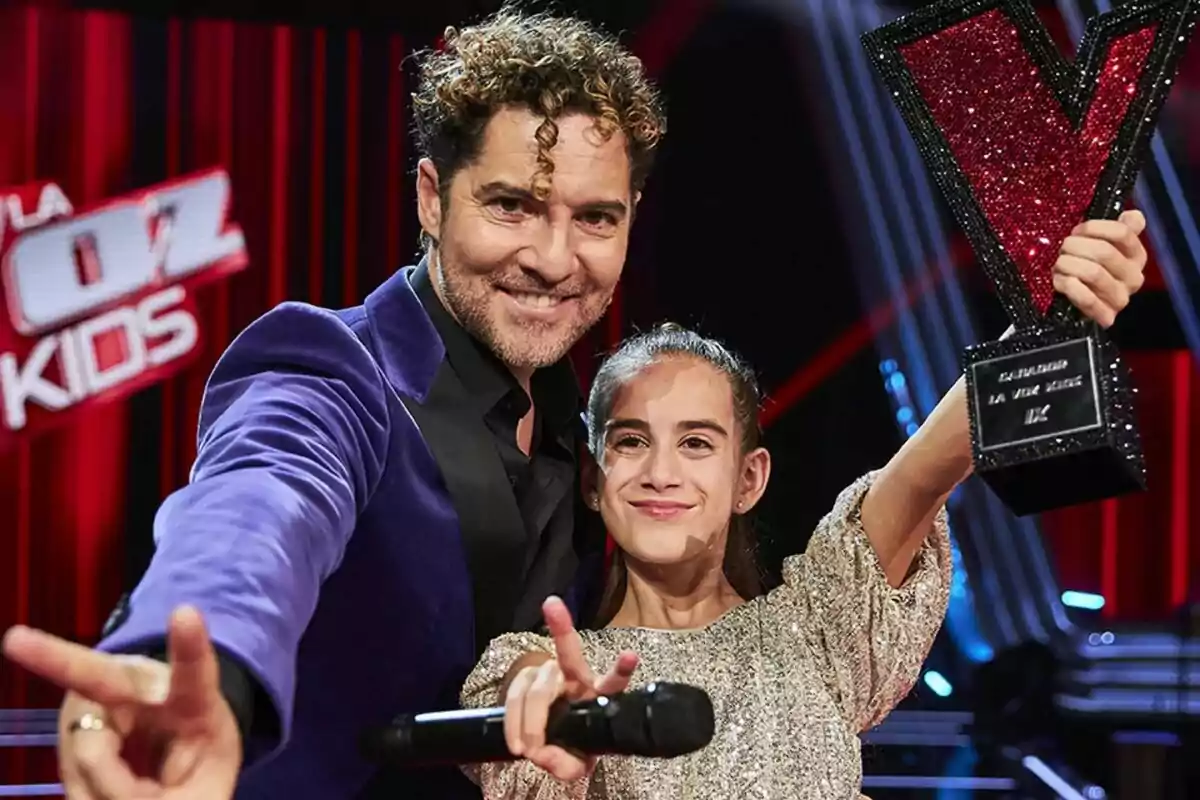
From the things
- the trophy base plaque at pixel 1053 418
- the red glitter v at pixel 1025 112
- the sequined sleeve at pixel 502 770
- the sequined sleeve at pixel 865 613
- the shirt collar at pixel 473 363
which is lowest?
the sequined sleeve at pixel 502 770

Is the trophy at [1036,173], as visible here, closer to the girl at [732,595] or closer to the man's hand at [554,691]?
the girl at [732,595]

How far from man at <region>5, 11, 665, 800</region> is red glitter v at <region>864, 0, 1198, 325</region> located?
292mm

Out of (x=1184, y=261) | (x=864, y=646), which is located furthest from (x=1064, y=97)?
(x=1184, y=261)

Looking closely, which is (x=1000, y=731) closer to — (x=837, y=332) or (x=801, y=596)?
(x=837, y=332)

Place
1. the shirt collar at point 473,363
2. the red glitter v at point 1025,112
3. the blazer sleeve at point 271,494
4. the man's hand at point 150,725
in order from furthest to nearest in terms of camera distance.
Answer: the shirt collar at point 473,363, the red glitter v at point 1025,112, the blazer sleeve at point 271,494, the man's hand at point 150,725

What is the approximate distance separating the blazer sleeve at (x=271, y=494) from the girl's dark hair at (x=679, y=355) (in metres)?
0.36

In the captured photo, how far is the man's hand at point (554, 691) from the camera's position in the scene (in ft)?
2.93

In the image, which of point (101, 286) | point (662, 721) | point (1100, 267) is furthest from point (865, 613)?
point (101, 286)

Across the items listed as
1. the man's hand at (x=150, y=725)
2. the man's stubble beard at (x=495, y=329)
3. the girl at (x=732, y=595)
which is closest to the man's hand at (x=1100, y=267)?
the girl at (x=732, y=595)

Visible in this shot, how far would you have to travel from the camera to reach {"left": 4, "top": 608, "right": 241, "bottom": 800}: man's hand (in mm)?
711

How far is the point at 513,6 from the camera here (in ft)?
5.84

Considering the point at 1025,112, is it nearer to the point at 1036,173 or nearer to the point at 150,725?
the point at 1036,173

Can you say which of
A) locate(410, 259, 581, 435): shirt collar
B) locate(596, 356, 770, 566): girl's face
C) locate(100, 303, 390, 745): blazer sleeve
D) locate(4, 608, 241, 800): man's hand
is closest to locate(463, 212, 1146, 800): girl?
locate(596, 356, 770, 566): girl's face

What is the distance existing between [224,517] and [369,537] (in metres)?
0.40
